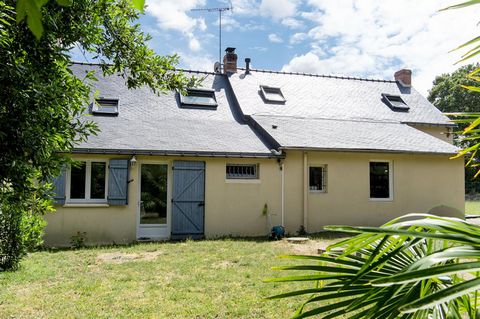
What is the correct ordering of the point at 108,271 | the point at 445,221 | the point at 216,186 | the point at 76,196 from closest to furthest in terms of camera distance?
1. the point at 445,221
2. the point at 108,271
3. the point at 76,196
4. the point at 216,186

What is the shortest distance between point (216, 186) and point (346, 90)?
394 inches

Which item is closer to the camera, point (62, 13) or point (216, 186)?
point (62, 13)

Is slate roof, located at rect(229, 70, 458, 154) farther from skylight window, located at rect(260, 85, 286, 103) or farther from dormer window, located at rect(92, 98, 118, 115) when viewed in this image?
dormer window, located at rect(92, 98, 118, 115)

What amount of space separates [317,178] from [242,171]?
2.72 metres

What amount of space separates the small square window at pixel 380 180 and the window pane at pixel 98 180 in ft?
29.0

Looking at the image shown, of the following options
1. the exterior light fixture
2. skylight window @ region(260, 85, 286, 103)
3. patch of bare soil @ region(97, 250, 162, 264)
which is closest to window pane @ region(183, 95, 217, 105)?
skylight window @ region(260, 85, 286, 103)

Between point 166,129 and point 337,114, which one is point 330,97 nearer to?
point 337,114

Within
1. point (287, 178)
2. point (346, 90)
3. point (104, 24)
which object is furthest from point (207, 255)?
point (346, 90)

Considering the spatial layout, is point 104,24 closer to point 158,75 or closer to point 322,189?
point 158,75

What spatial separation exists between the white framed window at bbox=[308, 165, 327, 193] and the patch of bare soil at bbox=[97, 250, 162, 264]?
5796 mm

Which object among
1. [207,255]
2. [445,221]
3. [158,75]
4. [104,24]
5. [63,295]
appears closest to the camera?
[445,221]

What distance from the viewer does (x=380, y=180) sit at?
1317 cm

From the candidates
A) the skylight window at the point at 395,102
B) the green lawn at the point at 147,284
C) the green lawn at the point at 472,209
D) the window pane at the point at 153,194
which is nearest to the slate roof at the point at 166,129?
the window pane at the point at 153,194

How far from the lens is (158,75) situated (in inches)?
170
